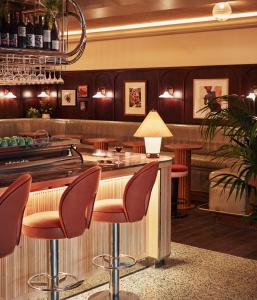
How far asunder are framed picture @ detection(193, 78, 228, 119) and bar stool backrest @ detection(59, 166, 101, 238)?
A: 244 inches

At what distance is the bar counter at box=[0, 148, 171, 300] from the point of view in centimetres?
414

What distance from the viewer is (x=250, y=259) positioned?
5605mm

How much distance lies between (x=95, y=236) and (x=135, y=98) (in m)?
6.61

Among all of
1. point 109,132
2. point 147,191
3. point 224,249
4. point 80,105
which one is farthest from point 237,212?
point 80,105

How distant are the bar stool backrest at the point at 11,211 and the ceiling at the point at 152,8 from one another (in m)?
4.25

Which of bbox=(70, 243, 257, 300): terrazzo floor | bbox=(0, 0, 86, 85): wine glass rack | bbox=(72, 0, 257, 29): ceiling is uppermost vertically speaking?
A: bbox=(72, 0, 257, 29): ceiling

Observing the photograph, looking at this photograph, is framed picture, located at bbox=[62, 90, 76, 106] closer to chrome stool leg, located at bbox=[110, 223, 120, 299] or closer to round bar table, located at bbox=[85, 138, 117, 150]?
round bar table, located at bbox=[85, 138, 117, 150]

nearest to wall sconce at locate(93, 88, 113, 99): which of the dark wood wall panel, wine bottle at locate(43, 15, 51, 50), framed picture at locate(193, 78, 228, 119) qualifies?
the dark wood wall panel

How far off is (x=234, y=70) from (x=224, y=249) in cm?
439

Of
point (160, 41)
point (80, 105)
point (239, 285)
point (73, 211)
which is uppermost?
point (160, 41)

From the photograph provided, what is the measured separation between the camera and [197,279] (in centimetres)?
494

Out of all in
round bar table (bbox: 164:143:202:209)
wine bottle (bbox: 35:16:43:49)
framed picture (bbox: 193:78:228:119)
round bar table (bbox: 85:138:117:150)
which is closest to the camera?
wine bottle (bbox: 35:16:43:49)

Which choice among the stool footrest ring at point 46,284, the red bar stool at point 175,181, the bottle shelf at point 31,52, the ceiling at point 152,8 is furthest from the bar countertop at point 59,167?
the ceiling at point 152,8

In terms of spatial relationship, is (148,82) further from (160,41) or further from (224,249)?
(224,249)
